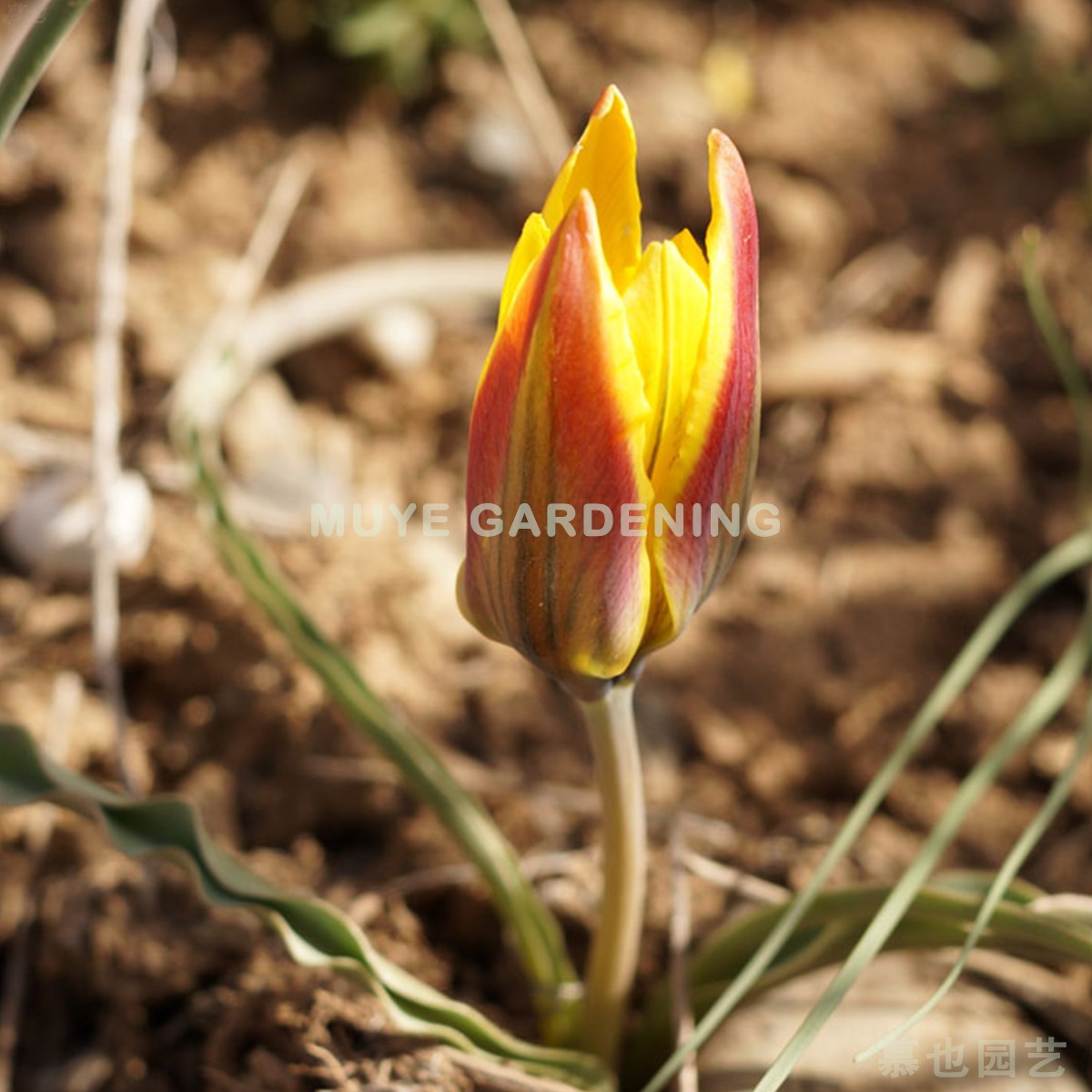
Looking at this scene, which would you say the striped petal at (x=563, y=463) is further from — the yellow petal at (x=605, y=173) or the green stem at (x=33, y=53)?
the green stem at (x=33, y=53)

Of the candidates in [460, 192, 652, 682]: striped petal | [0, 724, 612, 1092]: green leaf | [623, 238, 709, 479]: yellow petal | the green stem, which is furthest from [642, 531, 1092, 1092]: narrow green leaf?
the green stem

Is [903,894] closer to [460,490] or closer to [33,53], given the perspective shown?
[33,53]

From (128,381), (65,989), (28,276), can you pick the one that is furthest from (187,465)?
(28,276)

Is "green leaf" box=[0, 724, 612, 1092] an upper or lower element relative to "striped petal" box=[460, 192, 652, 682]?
lower

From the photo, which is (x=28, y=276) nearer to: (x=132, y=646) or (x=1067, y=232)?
(x=132, y=646)

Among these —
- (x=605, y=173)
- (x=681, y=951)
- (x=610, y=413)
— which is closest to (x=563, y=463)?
(x=610, y=413)

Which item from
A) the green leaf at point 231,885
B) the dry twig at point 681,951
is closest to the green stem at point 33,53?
the green leaf at point 231,885

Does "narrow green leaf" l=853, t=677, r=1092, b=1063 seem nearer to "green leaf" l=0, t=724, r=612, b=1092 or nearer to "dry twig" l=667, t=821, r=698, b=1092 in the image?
"dry twig" l=667, t=821, r=698, b=1092
